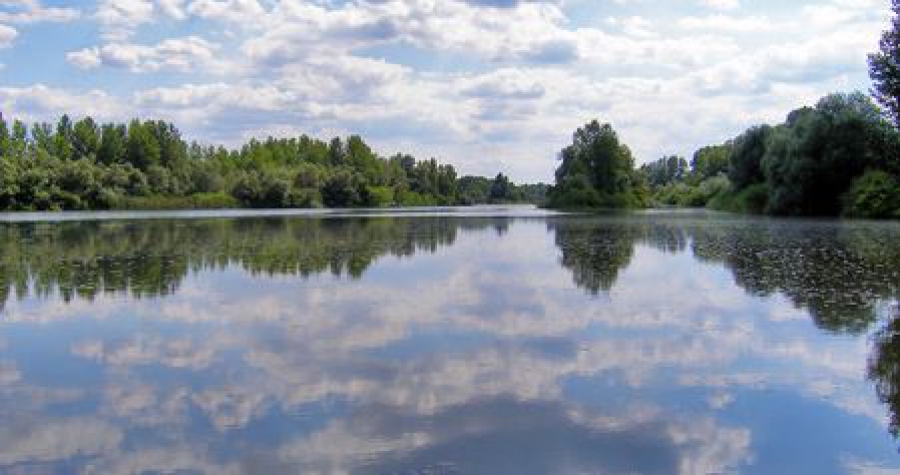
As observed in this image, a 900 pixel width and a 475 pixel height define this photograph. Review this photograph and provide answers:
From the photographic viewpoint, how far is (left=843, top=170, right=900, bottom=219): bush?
Answer: 55.2m

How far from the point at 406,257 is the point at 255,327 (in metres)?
13.6

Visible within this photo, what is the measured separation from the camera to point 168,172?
121 m

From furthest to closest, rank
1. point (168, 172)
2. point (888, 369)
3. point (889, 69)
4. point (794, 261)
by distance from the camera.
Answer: point (168, 172) < point (889, 69) < point (794, 261) < point (888, 369)

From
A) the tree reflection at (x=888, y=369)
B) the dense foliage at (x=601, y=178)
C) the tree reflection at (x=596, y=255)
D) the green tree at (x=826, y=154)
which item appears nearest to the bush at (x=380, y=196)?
the dense foliage at (x=601, y=178)

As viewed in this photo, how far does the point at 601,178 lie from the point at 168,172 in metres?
65.2

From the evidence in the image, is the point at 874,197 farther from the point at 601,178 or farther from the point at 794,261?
the point at 601,178

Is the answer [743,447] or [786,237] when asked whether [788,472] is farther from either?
[786,237]

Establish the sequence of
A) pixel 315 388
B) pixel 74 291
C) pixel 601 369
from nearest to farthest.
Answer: pixel 315 388 → pixel 601 369 → pixel 74 291

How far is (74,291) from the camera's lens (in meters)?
18.0

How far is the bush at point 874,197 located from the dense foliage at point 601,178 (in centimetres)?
6171

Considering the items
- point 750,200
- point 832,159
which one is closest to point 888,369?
point 832,159

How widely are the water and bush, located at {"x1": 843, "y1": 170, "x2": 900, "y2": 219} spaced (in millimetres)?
38037

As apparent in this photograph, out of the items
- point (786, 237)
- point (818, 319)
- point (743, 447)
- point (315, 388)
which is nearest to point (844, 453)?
point (743, 447)

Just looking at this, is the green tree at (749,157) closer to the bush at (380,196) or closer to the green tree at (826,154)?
the green tree at (826,154)
